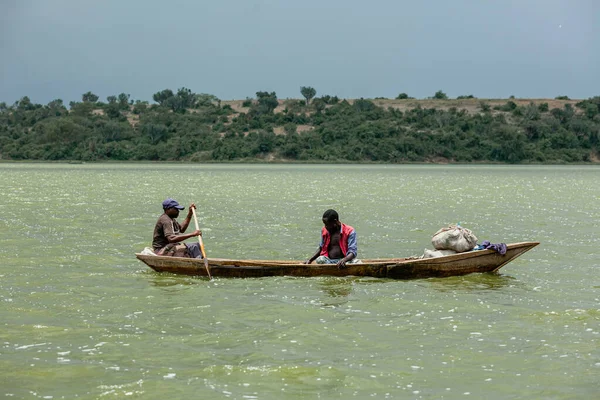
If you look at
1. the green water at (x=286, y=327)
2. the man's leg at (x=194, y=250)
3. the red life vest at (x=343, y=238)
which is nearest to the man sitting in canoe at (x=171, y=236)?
the man's leg at (x=194, y=250)

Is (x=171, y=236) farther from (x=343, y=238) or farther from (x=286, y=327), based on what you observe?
(x=286, y=327)

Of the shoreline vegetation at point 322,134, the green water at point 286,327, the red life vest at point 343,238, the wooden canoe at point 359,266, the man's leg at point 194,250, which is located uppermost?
the shoreline vegetation at point 322,134

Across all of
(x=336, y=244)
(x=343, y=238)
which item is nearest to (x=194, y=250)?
(x=336, y=244)

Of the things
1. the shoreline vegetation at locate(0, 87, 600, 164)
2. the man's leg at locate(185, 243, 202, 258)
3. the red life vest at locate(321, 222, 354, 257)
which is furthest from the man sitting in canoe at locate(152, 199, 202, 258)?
the shoreline vegetation at locate(0, 87, 600, 164)

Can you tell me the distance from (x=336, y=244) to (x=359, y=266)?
618 millimetres

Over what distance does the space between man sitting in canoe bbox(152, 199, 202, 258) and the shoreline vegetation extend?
3555 inches

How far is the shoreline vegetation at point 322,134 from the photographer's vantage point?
106m

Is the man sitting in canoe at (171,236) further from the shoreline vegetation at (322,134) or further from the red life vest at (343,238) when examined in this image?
the shoreline vegetation at (322,134)

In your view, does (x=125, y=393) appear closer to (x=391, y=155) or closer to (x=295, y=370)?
(x=295, y=370)

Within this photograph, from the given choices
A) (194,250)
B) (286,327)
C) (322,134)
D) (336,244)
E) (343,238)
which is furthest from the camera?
(322,134)

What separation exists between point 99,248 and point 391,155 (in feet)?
291

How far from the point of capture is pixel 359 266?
13.9 m

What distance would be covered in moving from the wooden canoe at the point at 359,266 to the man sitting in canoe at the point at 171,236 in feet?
1.21

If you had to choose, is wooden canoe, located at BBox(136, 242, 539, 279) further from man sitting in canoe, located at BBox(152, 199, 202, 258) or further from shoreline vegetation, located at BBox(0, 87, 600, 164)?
shoreline vegetation, located at BBox(0, 87, 600, 164)
